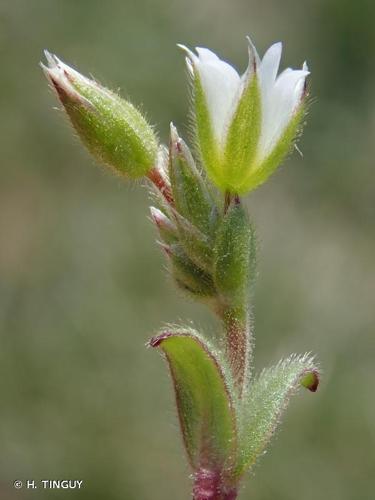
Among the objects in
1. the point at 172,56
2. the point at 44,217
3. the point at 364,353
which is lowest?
the point at 364,353

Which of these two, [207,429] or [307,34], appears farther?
[307,34]

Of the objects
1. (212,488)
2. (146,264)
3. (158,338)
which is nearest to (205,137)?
(158,338)

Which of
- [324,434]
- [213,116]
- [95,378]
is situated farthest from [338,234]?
[213,116]

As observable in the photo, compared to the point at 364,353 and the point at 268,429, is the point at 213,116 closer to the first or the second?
the point at 268,429

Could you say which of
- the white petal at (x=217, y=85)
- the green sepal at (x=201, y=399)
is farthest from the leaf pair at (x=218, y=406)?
the white petal at (x=217, y=85)

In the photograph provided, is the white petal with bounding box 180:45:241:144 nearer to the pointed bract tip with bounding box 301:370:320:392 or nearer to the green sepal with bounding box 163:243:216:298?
the green sepal with bounding box 163:243:216:298

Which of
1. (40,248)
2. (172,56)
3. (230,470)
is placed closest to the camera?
(230,470)

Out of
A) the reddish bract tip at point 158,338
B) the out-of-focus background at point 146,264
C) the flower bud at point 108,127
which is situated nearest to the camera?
the reddish bract tip at point 158,338

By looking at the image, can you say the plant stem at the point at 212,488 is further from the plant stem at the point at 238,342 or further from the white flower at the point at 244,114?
the white flower at the point at 244,114
